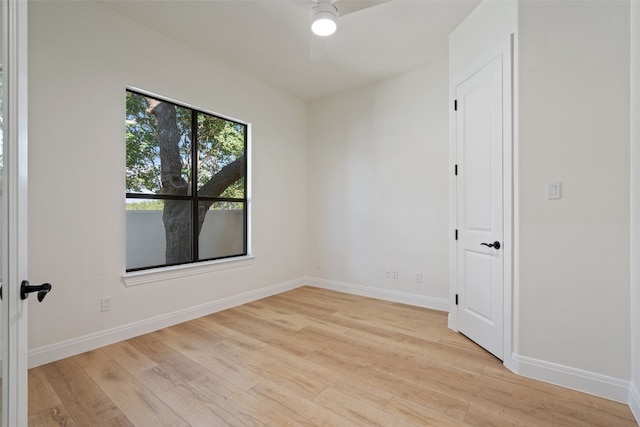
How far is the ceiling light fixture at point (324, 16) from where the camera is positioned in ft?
6.50

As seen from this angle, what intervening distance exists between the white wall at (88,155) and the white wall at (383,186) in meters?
1.80

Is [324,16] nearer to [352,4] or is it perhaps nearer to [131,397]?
[352,4]

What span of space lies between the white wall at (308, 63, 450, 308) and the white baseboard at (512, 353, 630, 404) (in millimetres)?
1407

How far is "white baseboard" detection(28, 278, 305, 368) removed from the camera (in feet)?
7.32

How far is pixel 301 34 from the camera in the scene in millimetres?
2961

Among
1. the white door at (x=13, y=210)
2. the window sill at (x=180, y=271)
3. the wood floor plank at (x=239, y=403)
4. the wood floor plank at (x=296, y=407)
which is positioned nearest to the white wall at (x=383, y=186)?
the window sill at (x=180, y=271)

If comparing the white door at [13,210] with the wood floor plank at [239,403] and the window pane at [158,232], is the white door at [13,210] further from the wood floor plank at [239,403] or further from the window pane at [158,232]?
the window pane at [158,232]

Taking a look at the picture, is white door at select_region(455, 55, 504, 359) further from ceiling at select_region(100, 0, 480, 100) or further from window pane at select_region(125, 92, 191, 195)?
window pane at select_region(125, 92, 191, 195)

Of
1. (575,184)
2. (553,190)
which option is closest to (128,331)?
(553,190)

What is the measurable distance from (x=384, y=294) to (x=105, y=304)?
3.07 m

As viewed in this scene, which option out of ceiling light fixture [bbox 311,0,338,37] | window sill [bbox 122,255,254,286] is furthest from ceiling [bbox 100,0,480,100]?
window sill [bbox 122,255,254,286]

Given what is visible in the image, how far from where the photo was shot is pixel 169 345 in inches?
101

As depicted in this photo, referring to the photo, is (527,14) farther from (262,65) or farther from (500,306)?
(262,65)

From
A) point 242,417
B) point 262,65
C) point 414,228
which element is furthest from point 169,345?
point 262,65
